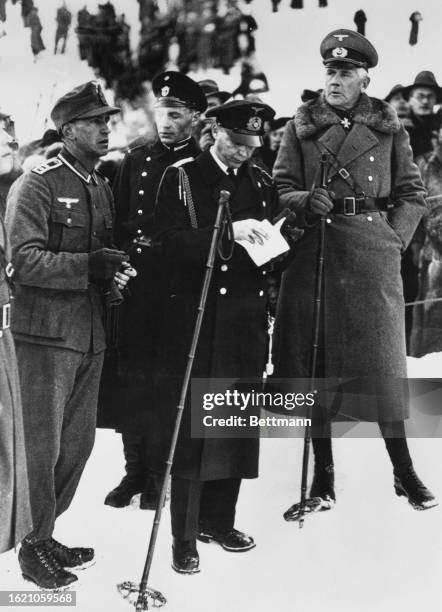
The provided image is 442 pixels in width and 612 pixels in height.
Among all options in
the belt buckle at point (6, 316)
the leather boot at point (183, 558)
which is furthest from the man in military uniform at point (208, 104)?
the leather boot at point (183, 558)

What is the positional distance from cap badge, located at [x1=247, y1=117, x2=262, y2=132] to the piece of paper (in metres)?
0.42

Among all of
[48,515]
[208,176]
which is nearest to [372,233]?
[208,176]

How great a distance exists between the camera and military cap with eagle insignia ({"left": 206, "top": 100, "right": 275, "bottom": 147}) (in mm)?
4000

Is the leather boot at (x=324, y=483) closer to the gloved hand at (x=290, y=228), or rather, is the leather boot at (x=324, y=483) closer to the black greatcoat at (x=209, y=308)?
the black greatcoat at (x=209, y=308)

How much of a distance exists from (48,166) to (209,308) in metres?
0.96

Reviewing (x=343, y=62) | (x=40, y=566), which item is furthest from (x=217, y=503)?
(x=343, y=62)

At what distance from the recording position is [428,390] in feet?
15.3

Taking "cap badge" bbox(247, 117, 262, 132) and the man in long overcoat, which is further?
"cap badge" bbox(247, 117, 262, 132)

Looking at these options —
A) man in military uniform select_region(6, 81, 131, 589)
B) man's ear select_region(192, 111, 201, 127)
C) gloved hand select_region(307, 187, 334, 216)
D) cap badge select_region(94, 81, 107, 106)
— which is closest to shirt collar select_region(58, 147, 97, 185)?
man in military uniform select_region(6, 81, 131, 589)

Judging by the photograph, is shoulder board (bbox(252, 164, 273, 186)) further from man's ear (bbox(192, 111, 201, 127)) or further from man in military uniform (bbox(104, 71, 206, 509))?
man's ear (bbox(192, 111, 201, 127))

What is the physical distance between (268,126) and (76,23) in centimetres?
112

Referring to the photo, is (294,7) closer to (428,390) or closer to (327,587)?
(428,390)

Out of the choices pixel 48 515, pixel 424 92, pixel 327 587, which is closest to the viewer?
pixel 48 515

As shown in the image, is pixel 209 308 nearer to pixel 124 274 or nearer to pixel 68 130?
pixel 124 274
